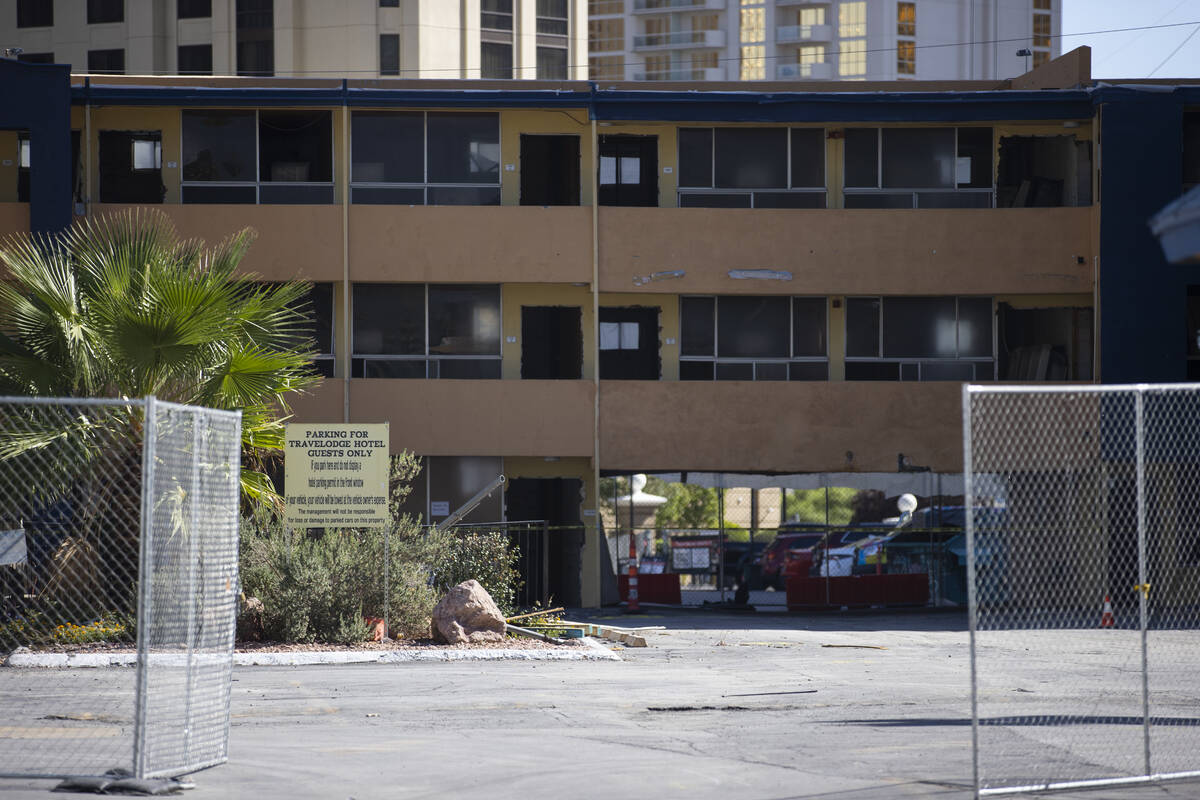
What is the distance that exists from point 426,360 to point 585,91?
6289mm

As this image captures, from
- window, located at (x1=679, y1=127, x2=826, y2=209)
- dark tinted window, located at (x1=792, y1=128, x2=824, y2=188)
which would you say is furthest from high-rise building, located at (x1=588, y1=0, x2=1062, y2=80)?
window, located at (x1=679, y1=127, x2=826, y2=209)

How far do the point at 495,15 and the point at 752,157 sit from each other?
3653cm

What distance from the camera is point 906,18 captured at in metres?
90.8

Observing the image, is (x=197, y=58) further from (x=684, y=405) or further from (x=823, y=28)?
(x=823, y=28)

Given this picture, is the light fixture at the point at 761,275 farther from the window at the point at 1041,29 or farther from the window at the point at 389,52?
the window at the point at 1041,29

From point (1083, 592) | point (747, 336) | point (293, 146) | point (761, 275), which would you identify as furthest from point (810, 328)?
point (293, 146)

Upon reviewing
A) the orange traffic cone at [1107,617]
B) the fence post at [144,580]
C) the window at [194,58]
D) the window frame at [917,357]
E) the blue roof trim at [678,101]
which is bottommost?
the orange traffic cone at [1107,617]

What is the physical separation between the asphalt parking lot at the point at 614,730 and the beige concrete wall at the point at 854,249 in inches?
430

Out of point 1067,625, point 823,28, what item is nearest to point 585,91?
point 1067,625

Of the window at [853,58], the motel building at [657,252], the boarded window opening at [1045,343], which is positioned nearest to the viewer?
the motel building at [657,252]

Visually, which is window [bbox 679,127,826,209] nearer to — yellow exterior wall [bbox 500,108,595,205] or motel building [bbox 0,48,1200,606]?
motel building [bbox 0,48,1200,606]

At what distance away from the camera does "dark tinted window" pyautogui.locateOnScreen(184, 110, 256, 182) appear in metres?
29.4

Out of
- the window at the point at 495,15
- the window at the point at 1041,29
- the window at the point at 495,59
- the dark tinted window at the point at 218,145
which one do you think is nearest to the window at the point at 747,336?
the dark tinted window at the point at 218,145

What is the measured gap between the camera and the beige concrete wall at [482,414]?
28.5 meters
